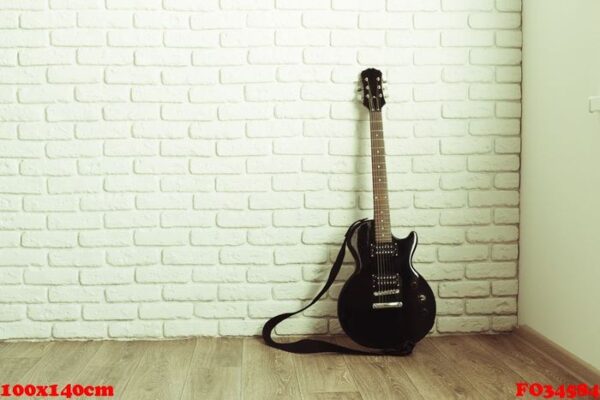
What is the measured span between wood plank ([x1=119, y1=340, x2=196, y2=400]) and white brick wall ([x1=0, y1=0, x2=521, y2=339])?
4.1 inches

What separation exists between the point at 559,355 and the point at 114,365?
1.54m

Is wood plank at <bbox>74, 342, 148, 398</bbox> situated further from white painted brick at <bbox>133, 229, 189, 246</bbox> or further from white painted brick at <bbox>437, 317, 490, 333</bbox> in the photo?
white painted brick at <bbox>437, 317, 490, 333</bbox>

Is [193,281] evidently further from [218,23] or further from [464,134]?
[464,134]

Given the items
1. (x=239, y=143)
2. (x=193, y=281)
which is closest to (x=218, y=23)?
(x=239, y=143)

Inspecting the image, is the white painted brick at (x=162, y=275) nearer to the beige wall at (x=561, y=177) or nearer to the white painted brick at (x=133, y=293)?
the white painted brick at (x=133, y=293)

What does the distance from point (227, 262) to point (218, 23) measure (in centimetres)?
92

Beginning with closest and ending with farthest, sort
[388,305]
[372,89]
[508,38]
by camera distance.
→ 1. [388,305]
2. [372,89]
3. [508,38]

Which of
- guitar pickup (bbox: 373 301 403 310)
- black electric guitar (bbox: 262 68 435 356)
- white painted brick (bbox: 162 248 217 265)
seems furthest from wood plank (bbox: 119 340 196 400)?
guitar pickup (bbox: 373 301 403 310)

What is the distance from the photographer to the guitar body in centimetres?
237

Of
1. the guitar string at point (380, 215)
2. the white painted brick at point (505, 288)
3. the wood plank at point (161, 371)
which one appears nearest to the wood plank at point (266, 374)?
the wood plank at point (161, 371)

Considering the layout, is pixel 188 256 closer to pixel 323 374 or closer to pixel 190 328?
pixel 190 328

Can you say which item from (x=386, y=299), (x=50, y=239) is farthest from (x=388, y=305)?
(x=50, y=239)

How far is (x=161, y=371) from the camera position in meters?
2.21

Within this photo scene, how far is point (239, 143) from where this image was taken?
2.53 metres
